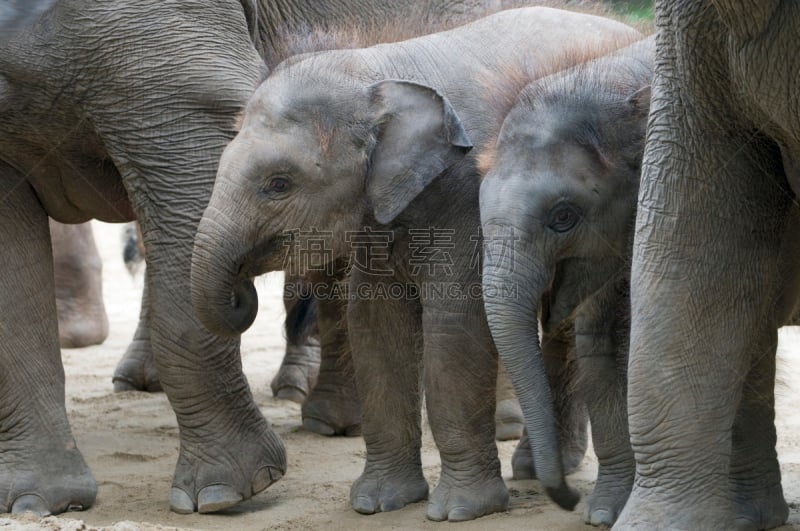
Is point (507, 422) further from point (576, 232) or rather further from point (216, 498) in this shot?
point (576, 232)

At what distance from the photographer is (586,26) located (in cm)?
476

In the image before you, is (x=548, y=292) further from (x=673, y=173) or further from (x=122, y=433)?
(x=122, y=433)

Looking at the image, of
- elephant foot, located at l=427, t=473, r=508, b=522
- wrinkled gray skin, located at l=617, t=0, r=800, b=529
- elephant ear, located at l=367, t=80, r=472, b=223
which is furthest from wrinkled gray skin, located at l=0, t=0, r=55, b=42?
elephant foot, located at l=427, t=473, r=508, b=522

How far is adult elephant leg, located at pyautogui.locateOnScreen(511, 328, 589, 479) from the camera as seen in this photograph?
4.99 metres

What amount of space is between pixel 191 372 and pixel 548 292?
3.73ft

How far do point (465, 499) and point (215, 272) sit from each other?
3.35ft

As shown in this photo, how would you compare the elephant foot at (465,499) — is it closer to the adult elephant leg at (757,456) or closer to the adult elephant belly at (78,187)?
the adult elephant leg at (757,456)

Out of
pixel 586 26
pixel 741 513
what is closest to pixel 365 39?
pixel 586 26

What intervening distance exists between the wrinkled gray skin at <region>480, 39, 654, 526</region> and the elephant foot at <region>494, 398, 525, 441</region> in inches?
57.1

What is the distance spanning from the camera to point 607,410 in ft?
14.0

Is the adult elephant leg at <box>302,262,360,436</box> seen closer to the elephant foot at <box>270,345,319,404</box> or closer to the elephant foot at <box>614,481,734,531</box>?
the elephant foot at <box>270,345,319,404</box>

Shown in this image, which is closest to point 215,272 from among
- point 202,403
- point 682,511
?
point 202,403

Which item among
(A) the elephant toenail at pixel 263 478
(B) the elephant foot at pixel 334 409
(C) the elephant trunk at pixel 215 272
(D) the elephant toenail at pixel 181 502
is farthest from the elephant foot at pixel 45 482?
(B) the elephant foot at pixel 334 409

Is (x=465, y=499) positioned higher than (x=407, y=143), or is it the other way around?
(x=407, y=143)
